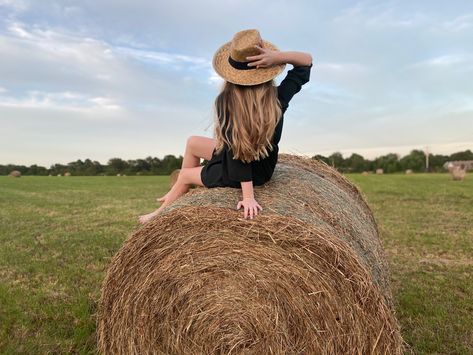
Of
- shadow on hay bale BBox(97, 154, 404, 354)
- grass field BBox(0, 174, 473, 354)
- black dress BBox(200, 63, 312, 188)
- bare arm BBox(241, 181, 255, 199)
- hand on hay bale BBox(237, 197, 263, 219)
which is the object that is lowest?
grass field BBox(0, 174, 473, 354)

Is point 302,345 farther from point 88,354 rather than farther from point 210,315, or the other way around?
point 88,354

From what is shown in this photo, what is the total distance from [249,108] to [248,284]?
1177mm

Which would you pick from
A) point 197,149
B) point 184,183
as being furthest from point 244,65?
point 184,183

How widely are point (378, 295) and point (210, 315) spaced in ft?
3.55

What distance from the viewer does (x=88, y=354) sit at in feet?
12.5

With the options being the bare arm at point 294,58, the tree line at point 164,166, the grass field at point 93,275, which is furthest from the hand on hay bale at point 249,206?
the tree line at point 164,166

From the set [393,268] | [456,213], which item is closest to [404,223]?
[456,213]

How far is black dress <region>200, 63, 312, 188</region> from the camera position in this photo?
357 cm

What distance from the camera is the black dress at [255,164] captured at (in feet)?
11.7

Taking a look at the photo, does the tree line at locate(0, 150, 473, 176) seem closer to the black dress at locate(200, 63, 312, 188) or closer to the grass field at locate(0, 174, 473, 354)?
the grass field at locate(0, 174, 473, 354)

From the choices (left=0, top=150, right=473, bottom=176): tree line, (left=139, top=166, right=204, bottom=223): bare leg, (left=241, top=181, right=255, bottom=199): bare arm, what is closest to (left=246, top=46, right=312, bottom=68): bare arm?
(left=241, top=181, right=255, bottom=199): bare arm

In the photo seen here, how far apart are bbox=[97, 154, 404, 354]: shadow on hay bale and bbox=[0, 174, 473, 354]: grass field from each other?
754 millimetres

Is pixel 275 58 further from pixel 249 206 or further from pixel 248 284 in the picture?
pixel 248 284

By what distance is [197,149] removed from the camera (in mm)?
4227
